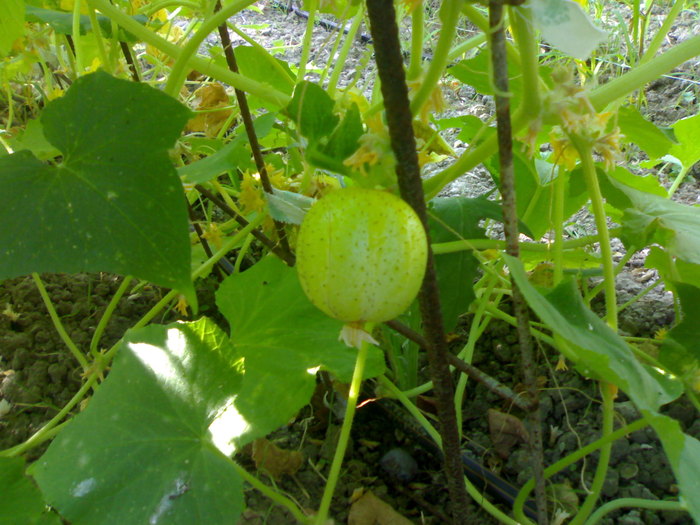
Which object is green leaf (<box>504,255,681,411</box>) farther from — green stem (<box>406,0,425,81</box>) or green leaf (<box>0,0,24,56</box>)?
green leaf (<box>0,0,24,56</box>)

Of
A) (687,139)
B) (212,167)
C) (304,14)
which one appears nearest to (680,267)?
(687,139)

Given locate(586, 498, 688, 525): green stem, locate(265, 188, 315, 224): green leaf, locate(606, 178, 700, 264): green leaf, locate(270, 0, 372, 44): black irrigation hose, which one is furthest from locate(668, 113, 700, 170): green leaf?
locate(270, 0, 372, 44): black irrigation hose

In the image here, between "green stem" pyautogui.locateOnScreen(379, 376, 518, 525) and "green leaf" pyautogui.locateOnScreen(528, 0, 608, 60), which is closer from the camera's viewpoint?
"green leaf" pyautogui.locateOnScreen(528, 0, 608, 60)

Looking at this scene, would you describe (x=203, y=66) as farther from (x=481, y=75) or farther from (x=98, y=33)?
(x=481, y=75)

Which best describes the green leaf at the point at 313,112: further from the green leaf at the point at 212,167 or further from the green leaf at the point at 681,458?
the green leaf at the point at 681,458

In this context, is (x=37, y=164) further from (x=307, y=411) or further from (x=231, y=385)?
(x=307, y=411)
